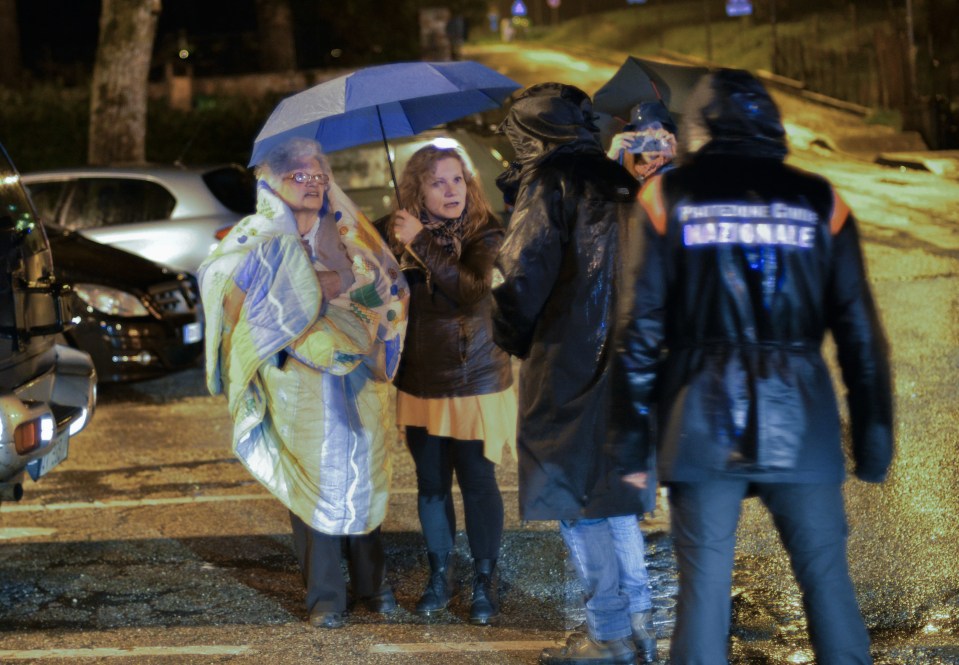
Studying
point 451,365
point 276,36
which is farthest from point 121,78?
point 276,36

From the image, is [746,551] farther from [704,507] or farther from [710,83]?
[710,83]

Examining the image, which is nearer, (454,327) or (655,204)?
(655,204)

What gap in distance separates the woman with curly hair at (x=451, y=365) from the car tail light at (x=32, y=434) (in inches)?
56.1

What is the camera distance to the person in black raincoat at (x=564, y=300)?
401cm

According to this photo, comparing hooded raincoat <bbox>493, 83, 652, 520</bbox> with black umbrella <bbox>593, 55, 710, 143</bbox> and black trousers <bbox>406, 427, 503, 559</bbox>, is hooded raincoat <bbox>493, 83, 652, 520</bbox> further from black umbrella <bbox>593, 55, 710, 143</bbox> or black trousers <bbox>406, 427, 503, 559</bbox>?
black umbrella <bbox>593, 55, 710, 143</bbox>

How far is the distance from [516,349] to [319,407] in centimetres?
98

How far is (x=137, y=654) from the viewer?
463 centimetres

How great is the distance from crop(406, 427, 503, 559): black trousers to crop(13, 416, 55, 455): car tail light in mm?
1453

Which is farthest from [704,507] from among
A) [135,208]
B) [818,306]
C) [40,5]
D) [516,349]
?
[40,5]

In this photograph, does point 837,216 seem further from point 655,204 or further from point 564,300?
point 564,300

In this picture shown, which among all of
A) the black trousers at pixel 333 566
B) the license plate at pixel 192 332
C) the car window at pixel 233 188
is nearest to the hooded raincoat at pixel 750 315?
the black trousers at pixel 333 566

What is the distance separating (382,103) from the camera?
484cm

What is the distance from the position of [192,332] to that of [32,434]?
14.5 ft

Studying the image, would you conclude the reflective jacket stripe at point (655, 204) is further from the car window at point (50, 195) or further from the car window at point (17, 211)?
the car window at point (50, 195)
